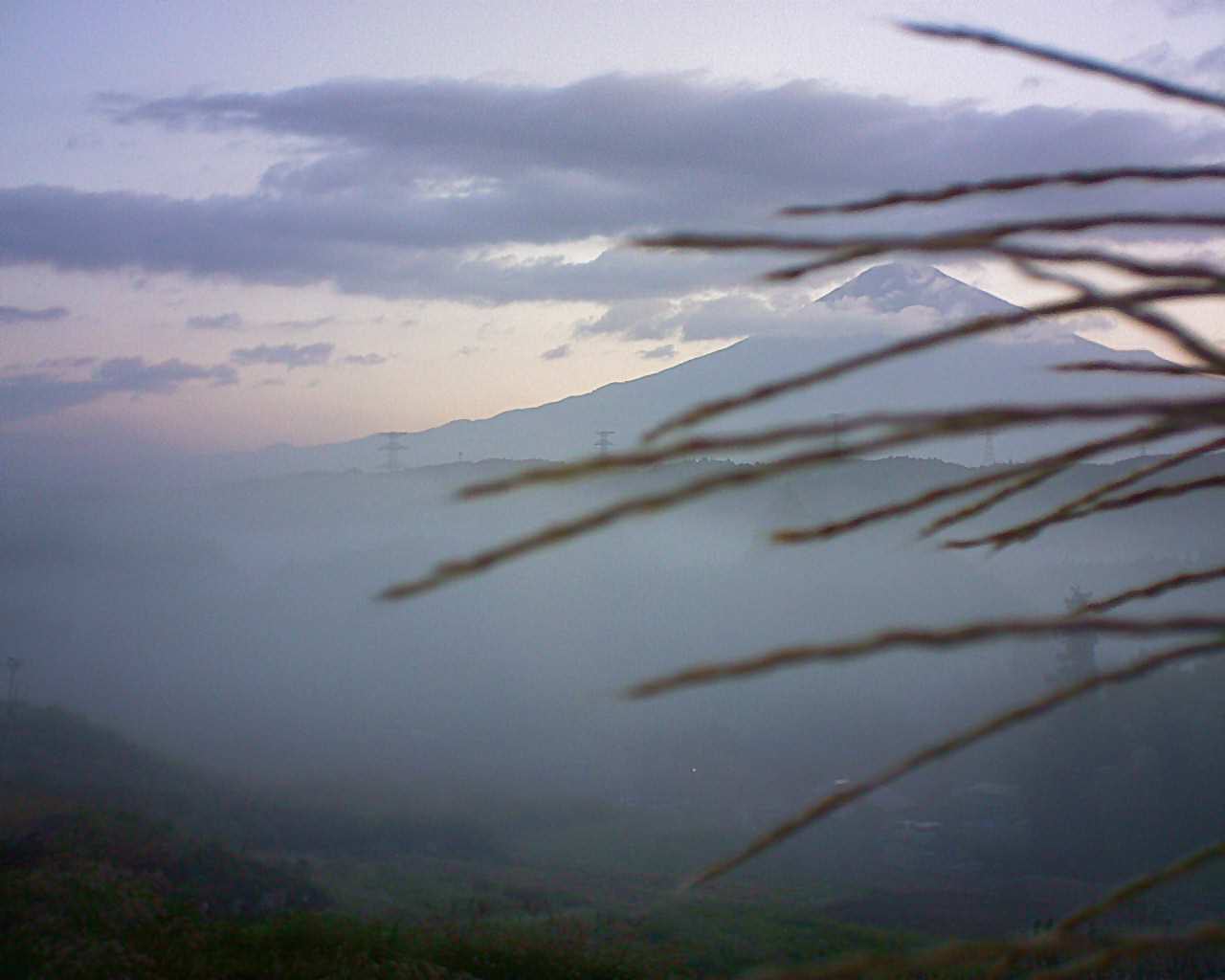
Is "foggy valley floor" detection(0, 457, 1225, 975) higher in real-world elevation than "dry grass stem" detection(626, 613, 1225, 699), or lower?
lower

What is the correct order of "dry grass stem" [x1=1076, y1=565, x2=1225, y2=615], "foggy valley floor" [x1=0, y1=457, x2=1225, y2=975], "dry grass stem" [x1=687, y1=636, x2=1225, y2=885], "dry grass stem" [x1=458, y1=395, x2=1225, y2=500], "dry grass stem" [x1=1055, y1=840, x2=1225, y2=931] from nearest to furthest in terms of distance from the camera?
"dry grass stem" [x1=458, y1=395, x2=1225, y2=500] → "dry grass stem" [x1=687, y1=636, x2=1225, y2=885] → "dry grass stem" [x1=1055, y1=840, x2=1225, y2=931] → "dry grass stem" [x1=1076, y1=565, x2=1225, y2=615] → "foggy valley floor" [x1=0, y1=457, x2=1225, y2=975]

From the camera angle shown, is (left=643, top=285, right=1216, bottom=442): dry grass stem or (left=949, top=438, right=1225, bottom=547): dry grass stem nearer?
(left=643, top=285, right=1216, bottom=442): dry grass stem

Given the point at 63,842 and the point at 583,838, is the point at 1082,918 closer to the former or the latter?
the point at 63,842

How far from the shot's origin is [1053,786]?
36750 mm

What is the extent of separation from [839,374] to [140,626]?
66.6 meters

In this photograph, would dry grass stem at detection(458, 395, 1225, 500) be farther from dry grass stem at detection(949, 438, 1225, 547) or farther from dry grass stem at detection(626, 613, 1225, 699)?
dry grass stem at detection(949, 438, 1225, 547)

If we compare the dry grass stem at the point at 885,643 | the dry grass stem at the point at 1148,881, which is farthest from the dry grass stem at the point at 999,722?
the dry grass stem at the point at 1148,881

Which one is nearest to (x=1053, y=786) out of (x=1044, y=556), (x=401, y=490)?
(x=1044, y=556)

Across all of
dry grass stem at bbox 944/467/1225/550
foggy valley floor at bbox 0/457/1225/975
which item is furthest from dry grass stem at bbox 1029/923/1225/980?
foggy valley floor at bbox 0/457/1225/975

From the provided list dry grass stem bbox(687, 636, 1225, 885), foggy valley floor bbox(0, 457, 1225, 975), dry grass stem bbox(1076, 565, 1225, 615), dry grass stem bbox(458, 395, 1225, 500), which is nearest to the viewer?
dry grass stem bbox(458, 395, 1225, 500)

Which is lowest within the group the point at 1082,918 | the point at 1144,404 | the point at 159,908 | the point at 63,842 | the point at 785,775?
the point at 785,775

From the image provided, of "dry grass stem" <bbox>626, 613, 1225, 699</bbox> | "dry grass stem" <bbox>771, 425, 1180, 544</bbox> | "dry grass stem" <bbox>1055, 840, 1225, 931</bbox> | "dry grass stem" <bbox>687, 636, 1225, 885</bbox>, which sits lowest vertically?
"dry grass stem" <bbox>1055, 840, 1225, 931</bbox>

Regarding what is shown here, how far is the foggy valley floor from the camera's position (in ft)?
84.8

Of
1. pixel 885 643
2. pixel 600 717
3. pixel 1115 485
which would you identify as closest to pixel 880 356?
pixel 885 643
